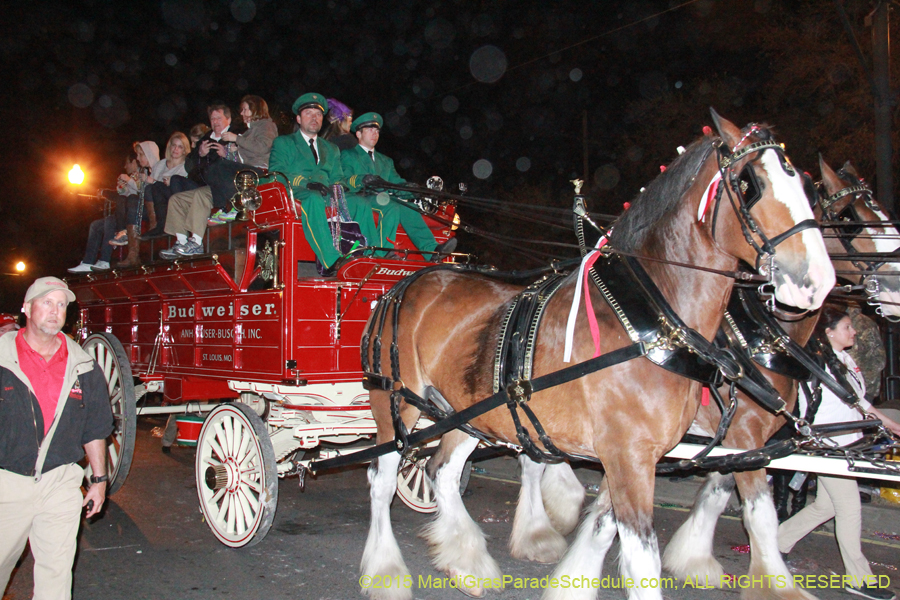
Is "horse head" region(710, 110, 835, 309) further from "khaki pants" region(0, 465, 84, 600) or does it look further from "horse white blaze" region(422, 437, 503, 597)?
"khaki pants" region(0, 465, 84, 600)

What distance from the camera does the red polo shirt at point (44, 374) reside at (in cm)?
334

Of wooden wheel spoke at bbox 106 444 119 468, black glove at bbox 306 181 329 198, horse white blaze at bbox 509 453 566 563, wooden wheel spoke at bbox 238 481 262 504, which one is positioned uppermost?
black glove at bbox 306 181 329 198

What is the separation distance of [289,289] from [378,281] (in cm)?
80

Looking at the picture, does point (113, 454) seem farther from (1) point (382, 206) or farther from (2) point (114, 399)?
(1) point (382, 206)

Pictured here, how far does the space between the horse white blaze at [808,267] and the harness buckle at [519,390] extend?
4.21ft

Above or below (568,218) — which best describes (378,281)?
below

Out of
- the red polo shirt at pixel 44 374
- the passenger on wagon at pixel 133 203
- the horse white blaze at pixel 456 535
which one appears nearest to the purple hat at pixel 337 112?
the passenger on wagon at pixel 133 203

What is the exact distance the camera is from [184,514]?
6.12m

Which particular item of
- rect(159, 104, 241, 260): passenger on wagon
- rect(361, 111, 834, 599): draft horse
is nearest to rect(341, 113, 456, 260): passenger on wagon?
rect(159, 104, 241, 260): passenger on wagon

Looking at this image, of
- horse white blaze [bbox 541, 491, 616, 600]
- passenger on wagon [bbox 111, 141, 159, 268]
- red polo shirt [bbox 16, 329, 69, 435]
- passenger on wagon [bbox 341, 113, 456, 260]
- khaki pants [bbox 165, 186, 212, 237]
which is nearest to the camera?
red polo shirt [bbox 16, 329, 69, 435]

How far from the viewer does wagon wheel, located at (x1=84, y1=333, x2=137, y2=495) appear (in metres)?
6.06

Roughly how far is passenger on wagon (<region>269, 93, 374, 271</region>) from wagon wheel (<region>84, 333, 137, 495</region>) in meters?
2.26

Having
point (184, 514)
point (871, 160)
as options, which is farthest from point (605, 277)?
point (871, 160)

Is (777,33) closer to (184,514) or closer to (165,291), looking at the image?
(165,291)
